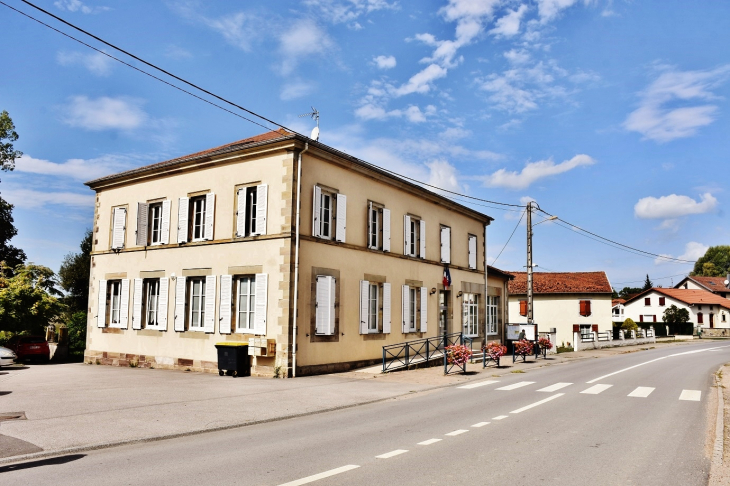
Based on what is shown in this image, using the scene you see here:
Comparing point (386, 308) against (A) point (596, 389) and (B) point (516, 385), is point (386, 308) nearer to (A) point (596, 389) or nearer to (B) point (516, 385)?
(B) point (516, 385)

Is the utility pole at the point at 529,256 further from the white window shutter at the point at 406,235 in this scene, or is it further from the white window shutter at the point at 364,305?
the white window shutter at the point at 364,305

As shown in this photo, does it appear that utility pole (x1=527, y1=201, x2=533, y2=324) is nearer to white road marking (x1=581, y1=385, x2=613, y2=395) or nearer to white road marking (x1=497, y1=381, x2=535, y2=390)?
white road marking (x1=497, y1=381, x2=535, y2=390)

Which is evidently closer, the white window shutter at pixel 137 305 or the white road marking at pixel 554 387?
the white road marking at pixel 554 387

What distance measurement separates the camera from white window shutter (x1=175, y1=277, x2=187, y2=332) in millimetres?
19312

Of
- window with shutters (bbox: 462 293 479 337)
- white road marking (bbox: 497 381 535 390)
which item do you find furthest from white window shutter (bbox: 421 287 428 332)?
white road marking (bbox: 497 381 535 390)

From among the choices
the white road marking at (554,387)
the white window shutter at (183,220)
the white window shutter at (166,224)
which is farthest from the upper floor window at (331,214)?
the white road marking at (554,387)

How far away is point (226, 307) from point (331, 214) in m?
4.48

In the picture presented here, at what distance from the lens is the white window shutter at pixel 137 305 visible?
2077 cm

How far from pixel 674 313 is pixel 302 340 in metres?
62.1

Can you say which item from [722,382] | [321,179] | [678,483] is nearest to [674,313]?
[722,382]

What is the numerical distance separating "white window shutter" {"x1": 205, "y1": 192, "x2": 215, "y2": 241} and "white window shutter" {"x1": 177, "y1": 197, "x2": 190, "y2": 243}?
42.5 inches

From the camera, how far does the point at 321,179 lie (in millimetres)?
18391

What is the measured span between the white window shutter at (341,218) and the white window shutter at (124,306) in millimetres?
8574

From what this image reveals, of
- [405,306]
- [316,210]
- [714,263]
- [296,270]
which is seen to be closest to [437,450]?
[296,270]
